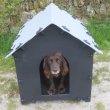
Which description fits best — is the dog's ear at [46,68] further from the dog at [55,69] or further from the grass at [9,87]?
the grass at [9,87]

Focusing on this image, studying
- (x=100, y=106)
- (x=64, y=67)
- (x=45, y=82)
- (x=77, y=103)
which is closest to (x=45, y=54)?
(x=64, y=67)

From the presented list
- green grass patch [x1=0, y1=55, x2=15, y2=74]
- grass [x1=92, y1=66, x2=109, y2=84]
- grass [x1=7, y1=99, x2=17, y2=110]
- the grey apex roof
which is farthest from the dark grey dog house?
green grass patch [x1=0, y1=55, x2=15, y2=74]

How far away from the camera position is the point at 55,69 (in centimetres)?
→ 365

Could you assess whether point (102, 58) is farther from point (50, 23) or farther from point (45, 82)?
point (50, 23)

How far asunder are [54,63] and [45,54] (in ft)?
0.51

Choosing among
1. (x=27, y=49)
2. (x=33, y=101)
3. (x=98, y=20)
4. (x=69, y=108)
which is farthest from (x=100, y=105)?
(x=98, y=20)

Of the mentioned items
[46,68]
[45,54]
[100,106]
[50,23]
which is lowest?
[100,106]

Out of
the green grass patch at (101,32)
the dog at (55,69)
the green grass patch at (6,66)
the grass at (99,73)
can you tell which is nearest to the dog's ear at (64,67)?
the dog at (55,69)

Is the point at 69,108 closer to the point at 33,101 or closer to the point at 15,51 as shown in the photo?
the point at 33,101

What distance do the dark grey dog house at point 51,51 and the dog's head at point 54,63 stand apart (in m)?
0.09

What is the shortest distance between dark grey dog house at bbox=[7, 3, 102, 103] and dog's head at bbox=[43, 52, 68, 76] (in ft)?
0.29

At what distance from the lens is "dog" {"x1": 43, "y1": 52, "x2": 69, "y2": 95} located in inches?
145

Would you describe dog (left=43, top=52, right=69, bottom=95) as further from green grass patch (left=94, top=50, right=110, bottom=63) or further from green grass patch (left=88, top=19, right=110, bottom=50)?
green grass patch (left=88, top=19, right=110, bottom=50)

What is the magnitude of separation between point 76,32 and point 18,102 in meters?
1.19
